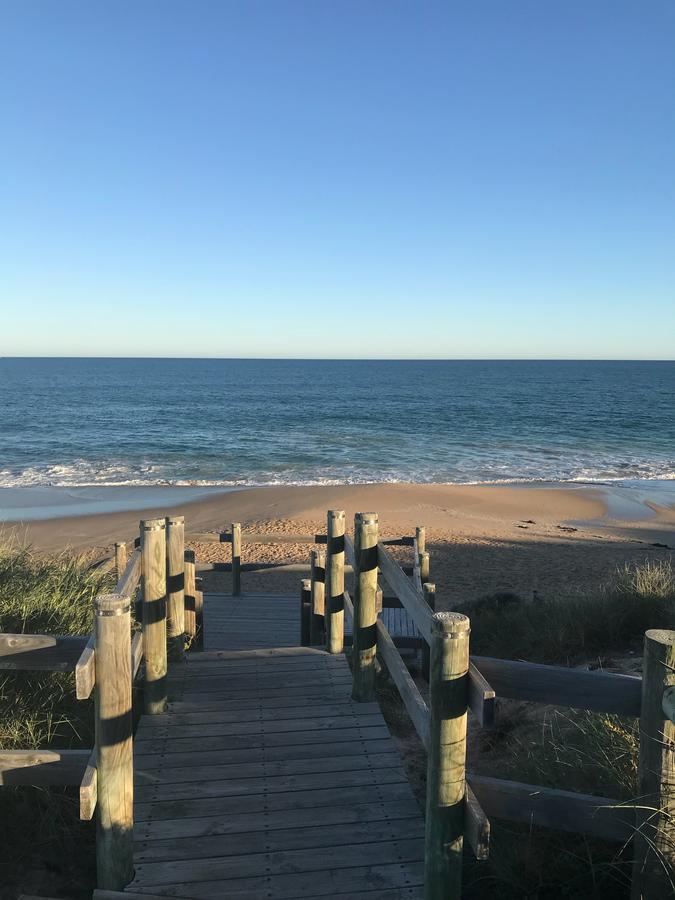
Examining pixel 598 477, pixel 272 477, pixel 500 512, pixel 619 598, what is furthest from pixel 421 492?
pixel 619 598

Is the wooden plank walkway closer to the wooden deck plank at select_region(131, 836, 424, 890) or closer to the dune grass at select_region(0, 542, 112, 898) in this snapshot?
the wooden deck plank at select_region(131, 836, 424, 890)

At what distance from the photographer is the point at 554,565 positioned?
565 inches

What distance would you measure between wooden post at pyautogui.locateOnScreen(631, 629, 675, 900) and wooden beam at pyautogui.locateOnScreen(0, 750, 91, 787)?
7.91 feet

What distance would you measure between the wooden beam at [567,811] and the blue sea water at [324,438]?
23341mm

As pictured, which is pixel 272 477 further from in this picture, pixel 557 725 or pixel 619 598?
pixel 557 725

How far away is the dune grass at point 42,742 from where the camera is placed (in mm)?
3518

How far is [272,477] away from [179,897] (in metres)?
24.9

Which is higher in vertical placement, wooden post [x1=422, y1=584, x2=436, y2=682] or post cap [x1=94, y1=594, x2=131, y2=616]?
post cap [x1=94, y1=594, x2=131, y2=616]


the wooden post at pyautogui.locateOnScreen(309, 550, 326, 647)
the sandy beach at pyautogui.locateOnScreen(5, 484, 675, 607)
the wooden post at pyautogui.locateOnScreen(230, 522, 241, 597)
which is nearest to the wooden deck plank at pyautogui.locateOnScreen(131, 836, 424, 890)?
the wooden post at pyautogui.locateOnScreen(309, 550, 326, 647)

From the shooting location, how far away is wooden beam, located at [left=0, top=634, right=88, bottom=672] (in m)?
3.33

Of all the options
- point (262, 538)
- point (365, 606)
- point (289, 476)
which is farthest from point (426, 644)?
point (289, 476)

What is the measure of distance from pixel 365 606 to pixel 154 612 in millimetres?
1485

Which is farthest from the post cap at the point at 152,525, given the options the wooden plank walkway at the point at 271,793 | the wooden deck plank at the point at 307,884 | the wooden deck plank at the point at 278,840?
the wooden deck plank at the point at 307,884

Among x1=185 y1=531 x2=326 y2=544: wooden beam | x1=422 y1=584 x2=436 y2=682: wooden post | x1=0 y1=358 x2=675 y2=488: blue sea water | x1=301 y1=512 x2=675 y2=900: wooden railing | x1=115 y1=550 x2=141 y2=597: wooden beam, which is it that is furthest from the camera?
x1=0 y1=358 x2=675 y2=488: blue sea water
